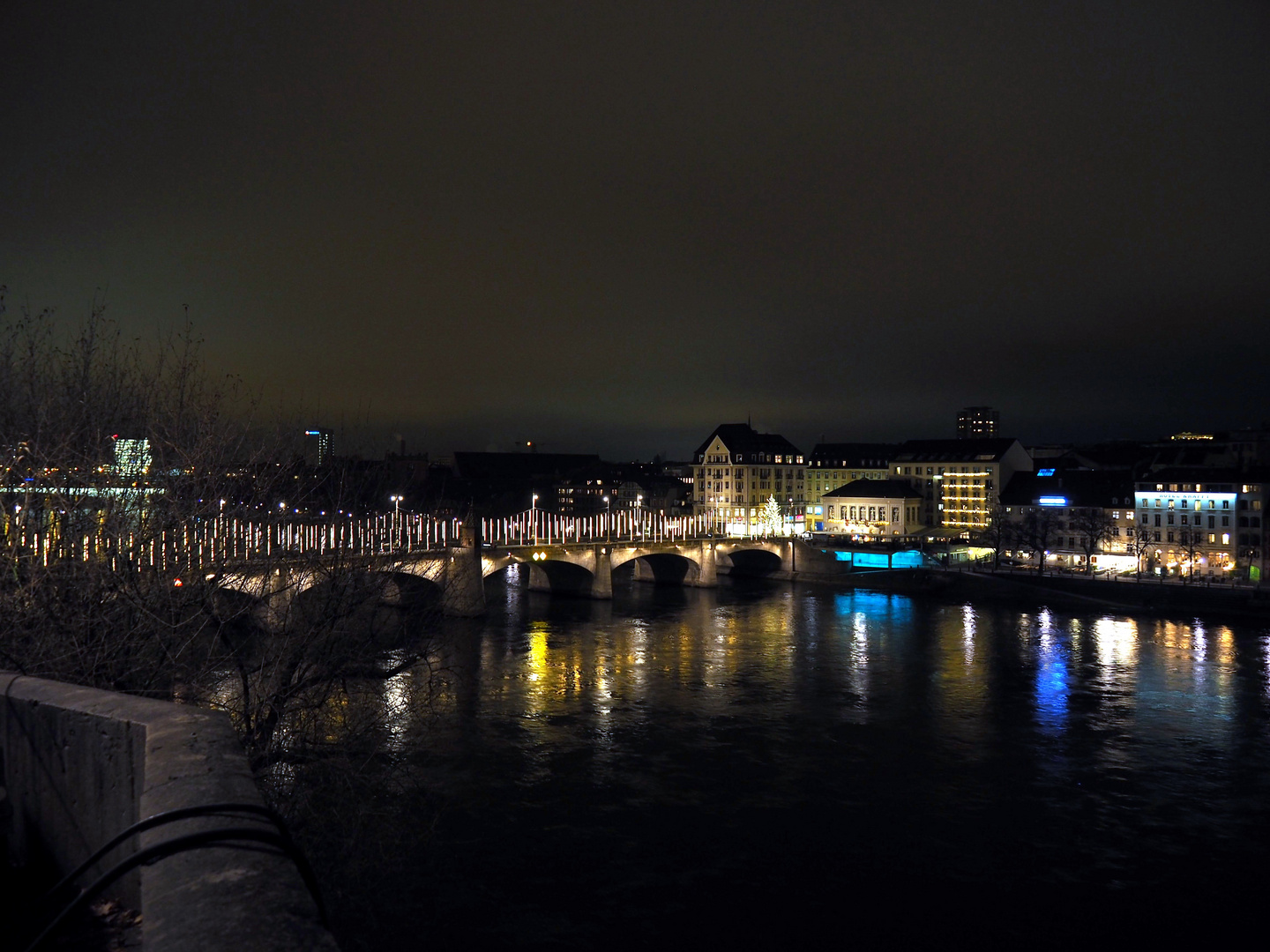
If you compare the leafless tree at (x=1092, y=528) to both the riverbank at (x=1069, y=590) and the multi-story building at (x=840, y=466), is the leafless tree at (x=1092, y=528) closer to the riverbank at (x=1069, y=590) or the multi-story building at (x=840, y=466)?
the riverbank at (x=1069, y=590)

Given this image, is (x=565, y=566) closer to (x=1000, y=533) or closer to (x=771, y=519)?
(x=1000, y=533)

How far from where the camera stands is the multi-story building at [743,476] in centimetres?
10238

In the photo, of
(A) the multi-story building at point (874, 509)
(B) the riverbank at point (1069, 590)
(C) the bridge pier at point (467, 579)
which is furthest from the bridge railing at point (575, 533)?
(A) the multi-story building at point (874, 509)

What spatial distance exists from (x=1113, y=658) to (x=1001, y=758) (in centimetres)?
1501

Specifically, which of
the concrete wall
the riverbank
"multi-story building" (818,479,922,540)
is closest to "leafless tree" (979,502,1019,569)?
the riverbank

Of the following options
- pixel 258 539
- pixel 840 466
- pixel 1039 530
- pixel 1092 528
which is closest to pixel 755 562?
pixel 1039 530

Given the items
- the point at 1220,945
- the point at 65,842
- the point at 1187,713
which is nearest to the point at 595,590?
the point at 1187,713

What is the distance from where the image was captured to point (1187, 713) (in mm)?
27031

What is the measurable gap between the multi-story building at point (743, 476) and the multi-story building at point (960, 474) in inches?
541

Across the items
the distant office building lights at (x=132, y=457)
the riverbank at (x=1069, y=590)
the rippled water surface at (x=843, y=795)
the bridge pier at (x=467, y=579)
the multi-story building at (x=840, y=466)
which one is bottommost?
the rippled water surface at (x=843, y=795)

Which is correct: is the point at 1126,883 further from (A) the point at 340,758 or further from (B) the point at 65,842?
(B) the point at 65,842

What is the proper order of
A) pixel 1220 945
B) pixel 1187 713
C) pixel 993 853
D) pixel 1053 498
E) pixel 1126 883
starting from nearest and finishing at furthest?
pixel 1220 945 → pixel 1126 883 → pixel 993 853 → pixel 1187 713 → pixel 1053 498

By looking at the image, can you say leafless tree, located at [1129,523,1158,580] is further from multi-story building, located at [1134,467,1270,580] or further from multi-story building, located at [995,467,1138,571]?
multi-story building, located at [995,467,1138,571]

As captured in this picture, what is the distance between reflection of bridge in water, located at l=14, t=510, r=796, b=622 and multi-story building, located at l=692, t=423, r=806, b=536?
79.8 ft
